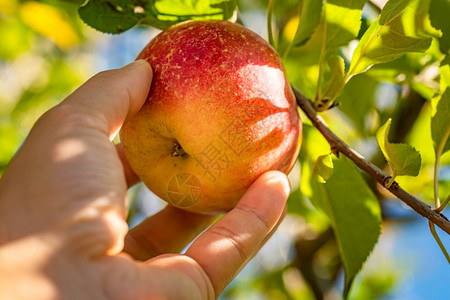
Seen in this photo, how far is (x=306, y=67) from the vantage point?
5.41 ft

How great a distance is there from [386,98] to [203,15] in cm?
83

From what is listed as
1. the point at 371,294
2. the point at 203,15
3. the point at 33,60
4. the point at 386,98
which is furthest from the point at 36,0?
the point at 371,294

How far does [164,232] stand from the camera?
4.72ft

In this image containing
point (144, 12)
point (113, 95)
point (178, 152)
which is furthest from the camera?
point (144, 12)

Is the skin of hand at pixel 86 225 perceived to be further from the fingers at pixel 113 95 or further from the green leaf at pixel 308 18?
the green leaf at pixel 308 18

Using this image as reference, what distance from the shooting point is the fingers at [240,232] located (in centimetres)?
99

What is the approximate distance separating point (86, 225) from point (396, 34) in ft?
2.22

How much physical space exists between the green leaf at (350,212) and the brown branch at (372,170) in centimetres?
16

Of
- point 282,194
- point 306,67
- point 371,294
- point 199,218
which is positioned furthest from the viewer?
point 371,294

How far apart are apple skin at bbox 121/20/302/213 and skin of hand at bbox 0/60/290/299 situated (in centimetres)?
8

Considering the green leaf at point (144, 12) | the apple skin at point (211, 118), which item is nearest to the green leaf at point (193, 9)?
the green leaf at point (144, 12)

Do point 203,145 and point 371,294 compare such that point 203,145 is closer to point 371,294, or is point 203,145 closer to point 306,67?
point 306,67

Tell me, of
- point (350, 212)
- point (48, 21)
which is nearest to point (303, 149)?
point (350, 212)

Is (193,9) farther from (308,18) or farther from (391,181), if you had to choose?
(391,181)
